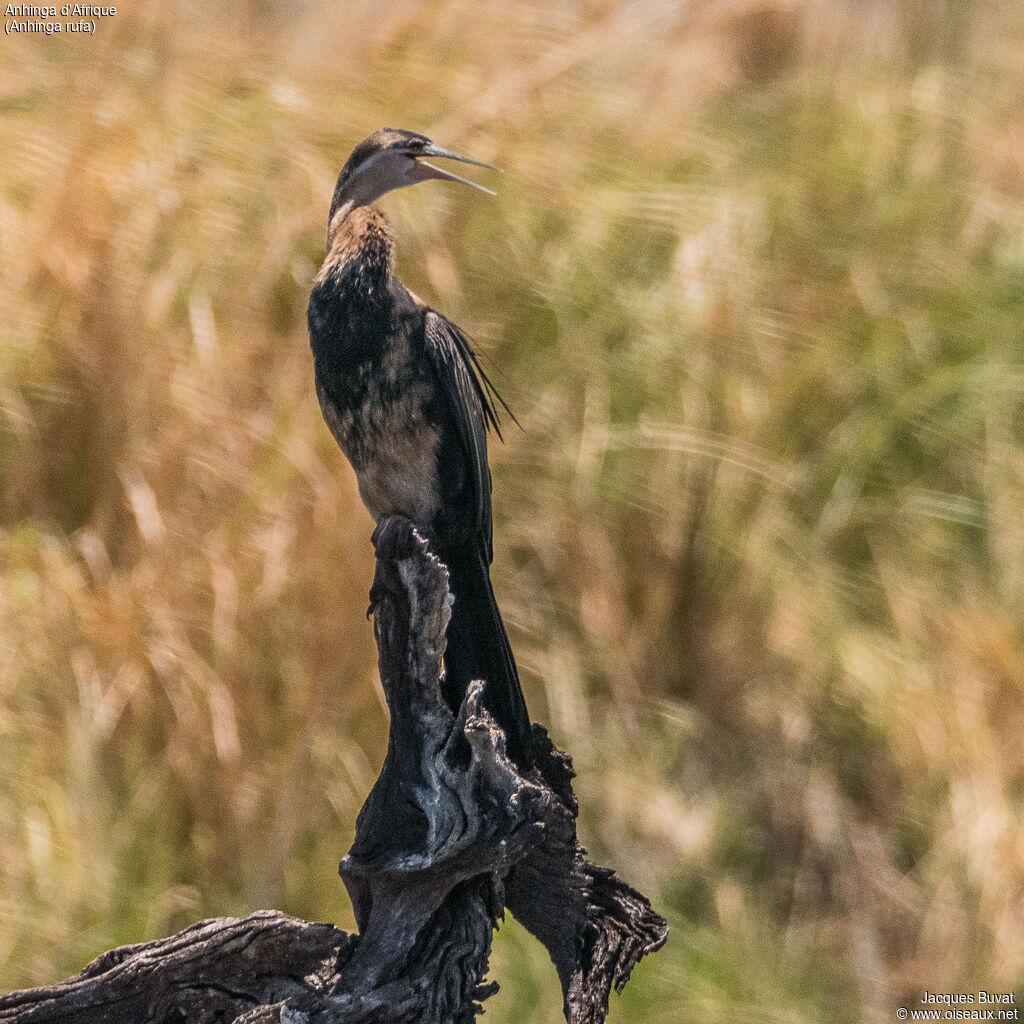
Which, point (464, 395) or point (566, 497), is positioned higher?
point (566, 497)

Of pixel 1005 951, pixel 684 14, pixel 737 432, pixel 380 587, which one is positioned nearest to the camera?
pixel 380 587

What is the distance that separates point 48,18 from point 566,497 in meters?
2.61

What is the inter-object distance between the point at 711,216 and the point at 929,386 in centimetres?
94

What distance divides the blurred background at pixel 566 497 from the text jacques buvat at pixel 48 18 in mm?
83

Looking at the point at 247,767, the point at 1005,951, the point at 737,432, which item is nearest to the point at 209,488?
the point at 247,767

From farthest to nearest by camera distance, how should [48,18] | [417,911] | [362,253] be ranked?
[48,18] < [362,253] < [417,911]

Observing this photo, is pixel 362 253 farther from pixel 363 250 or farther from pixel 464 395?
pixel 464 395

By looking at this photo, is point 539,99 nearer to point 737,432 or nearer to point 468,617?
point 737,432

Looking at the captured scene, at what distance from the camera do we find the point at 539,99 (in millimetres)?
4809

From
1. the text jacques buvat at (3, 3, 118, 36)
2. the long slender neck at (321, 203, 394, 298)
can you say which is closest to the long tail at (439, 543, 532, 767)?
the long slender neck at (321, 203, 394, 298)

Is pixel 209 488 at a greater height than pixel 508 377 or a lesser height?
lesser

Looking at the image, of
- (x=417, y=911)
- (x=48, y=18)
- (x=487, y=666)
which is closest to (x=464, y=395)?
(x=487, y=666)

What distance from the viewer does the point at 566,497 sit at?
4188 mm

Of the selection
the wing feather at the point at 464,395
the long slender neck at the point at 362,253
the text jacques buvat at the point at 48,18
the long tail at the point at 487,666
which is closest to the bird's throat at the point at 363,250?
the long slender neck at the point at 362,253
